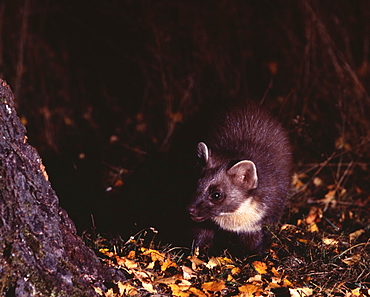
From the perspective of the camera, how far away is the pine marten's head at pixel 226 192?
4.90 meters

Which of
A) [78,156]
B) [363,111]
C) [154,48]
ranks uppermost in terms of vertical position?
[363,111]

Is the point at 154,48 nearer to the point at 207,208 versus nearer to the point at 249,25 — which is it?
the point at 249,25

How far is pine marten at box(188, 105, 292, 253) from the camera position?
4961 millimetres

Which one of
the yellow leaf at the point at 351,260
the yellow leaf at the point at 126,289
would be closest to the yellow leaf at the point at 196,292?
the yellow leaf at the point at 126,289

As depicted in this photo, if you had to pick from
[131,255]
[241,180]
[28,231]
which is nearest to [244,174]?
[241,180]

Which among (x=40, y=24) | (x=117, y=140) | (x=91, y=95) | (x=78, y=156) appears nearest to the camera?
(x=78, y=156)

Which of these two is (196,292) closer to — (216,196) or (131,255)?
(131,255)

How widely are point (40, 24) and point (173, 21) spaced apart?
3.83 meters

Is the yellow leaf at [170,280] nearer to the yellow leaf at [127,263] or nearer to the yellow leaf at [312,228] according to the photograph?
the yellow leaf at [127,263]

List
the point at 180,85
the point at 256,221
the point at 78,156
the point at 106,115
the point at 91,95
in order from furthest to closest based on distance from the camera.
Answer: the point at 91,95
the point at 106,115
the point at 180,85
the point at 78,156
the point at 256,221

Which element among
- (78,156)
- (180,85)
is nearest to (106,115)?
(180,85)

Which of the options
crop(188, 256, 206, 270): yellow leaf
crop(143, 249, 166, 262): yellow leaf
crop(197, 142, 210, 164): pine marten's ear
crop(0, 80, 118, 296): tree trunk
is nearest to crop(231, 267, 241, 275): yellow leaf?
crop(188, 256, 206, 270): yellow leaf

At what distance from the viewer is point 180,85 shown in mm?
8578

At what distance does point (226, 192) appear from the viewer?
16.4 ft
